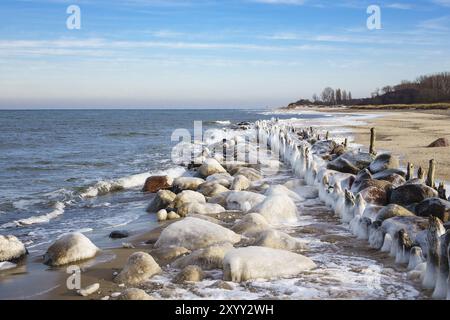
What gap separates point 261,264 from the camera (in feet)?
19.9

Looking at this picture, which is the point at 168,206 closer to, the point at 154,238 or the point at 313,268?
the point at 154,238

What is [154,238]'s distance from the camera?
8.27m

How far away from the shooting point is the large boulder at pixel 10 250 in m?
7.36

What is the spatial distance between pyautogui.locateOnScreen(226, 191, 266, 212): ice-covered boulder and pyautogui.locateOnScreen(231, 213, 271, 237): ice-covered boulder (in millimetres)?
1576

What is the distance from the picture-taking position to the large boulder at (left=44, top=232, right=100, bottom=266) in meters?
7.11

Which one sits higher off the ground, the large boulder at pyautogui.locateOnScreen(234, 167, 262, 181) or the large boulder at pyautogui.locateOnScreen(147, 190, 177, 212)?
the large boulder at pyautogui.locateOnScreen(234, 167, 262, 181)

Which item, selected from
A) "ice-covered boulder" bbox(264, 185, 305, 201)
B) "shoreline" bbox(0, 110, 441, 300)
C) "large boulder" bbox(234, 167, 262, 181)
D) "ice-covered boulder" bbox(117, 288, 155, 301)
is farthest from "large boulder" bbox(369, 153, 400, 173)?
"ice-covered boulder" bbox(117, 288, 155, 301)

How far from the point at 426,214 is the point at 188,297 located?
539cm

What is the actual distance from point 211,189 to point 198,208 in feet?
6.59

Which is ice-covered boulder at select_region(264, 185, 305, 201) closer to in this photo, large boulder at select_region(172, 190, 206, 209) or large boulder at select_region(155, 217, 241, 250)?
large boulder at select_region(172, 190, 206, 209)

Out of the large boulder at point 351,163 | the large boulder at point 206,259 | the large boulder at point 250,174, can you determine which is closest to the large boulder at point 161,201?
the large boulder at point 250,174

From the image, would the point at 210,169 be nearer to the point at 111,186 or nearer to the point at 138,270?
the point at 111,186
